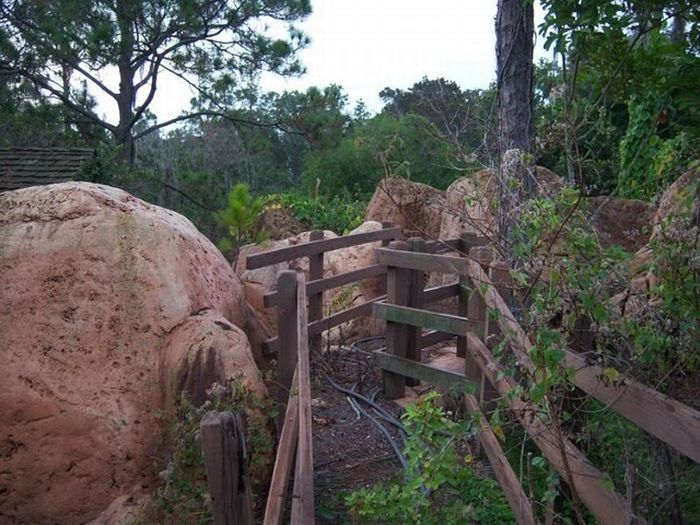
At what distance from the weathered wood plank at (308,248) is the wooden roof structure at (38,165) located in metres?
5.31

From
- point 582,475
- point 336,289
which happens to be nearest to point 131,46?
point 336,289

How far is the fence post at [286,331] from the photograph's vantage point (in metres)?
5.45

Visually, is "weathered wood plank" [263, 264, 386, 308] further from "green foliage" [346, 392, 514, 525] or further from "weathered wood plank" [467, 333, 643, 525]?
"weathered wood plank" [467, 333, 643, 525]

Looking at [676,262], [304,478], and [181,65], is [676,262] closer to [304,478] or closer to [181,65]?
[304,478]

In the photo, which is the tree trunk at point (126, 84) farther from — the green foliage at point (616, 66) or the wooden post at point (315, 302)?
the green foliage at point (616, 66)

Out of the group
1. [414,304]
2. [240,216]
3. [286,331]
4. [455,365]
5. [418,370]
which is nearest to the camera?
[286,331]

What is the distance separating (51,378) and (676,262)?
364 cm

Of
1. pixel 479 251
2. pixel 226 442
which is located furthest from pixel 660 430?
pixel 479 251

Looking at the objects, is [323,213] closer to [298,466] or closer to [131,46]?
[131,46]

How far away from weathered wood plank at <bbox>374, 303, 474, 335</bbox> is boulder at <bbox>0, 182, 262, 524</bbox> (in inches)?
71.7

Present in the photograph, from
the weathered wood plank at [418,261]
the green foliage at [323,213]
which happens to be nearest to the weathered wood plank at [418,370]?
the weathered wood plank at [418,261]

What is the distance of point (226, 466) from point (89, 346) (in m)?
2.91

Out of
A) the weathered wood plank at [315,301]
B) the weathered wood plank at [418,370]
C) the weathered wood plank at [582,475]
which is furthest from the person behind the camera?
the weathered wood plank at [315,301]

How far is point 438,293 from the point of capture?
301 inches
